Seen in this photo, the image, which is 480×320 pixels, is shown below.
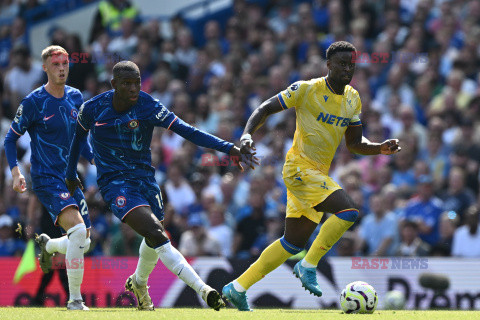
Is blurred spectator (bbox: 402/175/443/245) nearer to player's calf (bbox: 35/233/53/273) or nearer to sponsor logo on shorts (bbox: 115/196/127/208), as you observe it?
player's calf (bbox: 35/233/53/273)

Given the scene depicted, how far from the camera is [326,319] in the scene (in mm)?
8609

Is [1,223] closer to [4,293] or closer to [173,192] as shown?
[4,293]

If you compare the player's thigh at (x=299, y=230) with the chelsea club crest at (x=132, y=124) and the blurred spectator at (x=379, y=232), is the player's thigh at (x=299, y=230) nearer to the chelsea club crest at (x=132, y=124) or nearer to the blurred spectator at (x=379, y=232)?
the chelsea club crest at (x=132, y=124)

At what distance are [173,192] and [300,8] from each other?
5.32m

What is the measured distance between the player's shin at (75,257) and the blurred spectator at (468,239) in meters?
5.86

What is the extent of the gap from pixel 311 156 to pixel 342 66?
1007mm

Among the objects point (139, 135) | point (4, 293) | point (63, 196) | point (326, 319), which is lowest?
point (4, 293)

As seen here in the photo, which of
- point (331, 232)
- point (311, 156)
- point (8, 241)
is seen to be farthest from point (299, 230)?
point (8, 241)

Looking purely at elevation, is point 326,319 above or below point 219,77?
below

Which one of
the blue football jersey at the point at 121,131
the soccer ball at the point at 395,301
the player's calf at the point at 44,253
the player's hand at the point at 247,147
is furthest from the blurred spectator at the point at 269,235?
the player's hand at the point at 247,147

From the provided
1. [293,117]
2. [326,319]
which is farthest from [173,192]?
[326,319]

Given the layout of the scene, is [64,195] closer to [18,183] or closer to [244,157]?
[18,183]

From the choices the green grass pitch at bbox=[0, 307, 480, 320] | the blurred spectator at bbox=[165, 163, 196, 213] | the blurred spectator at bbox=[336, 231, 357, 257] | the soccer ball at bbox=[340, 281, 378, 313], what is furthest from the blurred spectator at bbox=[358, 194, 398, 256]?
the soccer ball at bbox=[340, 281, 378, 313]

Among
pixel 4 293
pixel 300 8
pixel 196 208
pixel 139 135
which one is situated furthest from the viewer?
pixel 300 8
